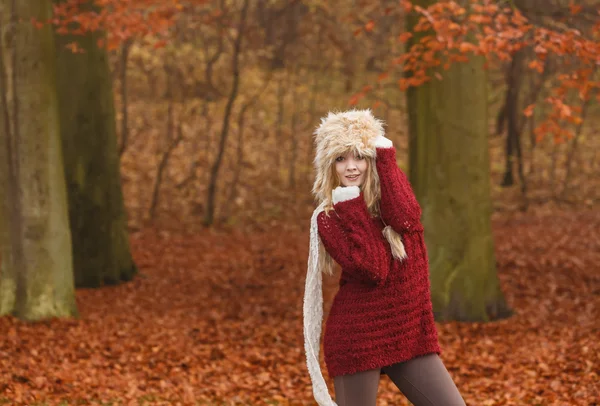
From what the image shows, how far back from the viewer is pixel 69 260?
31.8 feet

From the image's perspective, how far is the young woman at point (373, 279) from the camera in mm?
3518

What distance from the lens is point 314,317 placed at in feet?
12.6

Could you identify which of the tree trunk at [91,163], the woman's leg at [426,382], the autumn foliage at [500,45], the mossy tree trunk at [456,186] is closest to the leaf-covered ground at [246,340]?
the mossy tree trunk at [456,186]

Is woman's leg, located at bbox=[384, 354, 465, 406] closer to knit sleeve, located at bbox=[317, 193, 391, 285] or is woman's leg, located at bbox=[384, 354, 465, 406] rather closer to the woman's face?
knit sleeve, located at bbox=[317, 193, 391, 285]

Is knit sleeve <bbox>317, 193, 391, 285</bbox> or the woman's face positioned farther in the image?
the woman's face

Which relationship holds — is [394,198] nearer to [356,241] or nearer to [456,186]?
[356,241]

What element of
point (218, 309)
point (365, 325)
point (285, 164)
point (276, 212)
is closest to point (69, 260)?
point (218, 309)

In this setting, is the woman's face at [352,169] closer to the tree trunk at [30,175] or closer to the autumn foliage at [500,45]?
the autumn foliage at [500,45]

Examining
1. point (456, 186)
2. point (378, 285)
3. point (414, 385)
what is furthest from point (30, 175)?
point (414, 385)

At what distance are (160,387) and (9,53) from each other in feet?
14.3

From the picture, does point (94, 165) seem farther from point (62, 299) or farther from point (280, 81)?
point (280, 81)

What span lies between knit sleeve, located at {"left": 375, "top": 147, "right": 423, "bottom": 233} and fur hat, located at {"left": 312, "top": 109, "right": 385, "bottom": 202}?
0.08m

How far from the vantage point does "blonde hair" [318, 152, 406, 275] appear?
353cm

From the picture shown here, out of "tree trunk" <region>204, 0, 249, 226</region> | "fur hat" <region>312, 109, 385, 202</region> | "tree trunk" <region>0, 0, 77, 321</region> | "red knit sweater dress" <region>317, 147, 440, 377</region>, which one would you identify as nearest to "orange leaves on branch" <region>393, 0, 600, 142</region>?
"tree trunk" <region>0, 0, 77, 321</region>
